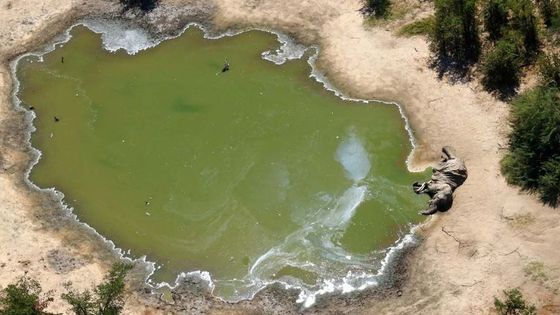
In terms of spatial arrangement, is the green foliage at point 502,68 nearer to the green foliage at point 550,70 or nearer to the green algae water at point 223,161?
the green foliage at point 550,70

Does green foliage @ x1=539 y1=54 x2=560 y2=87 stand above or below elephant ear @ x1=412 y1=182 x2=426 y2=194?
above

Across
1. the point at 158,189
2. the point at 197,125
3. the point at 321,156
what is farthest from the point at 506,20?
the point at 158,189

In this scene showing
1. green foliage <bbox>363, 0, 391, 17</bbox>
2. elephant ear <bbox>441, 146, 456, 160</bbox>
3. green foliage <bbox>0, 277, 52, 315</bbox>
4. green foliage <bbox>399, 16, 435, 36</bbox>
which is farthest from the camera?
green foliage <bbox>363, 0, 391, 17</bbox>

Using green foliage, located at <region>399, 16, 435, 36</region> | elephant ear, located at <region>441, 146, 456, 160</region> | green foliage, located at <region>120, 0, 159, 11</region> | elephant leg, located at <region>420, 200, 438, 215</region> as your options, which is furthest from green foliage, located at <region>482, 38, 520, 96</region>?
green foliage, located at <region>120, 0, 159, 11</region>

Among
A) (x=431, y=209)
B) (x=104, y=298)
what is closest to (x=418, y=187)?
(x=431, y=209)

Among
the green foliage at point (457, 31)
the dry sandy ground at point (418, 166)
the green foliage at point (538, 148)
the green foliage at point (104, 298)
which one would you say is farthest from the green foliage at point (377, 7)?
the green foliage at point (104, 298)

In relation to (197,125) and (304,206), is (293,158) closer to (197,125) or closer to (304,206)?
(304,206)

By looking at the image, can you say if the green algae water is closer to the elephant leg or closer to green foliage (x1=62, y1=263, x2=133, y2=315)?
the elephant leg
